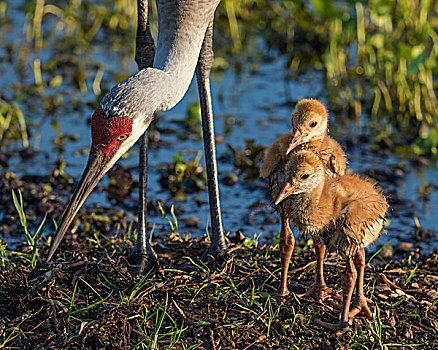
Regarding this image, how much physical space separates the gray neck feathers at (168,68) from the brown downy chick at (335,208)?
760mm

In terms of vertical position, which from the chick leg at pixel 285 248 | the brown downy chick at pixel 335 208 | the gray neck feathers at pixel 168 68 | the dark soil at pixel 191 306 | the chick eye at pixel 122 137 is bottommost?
the dark soil at pixel 191 306

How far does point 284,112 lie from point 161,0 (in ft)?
11.7

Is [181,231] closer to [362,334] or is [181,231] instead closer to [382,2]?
[362,334]

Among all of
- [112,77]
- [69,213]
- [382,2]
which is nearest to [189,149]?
[112,77]

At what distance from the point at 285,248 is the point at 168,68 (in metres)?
1.19

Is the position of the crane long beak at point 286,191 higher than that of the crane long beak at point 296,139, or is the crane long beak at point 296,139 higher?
the crane long beak at point 296,139

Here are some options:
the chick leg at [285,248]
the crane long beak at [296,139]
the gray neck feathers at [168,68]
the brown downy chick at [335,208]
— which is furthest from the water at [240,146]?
the gray neck feathers at [168,68]

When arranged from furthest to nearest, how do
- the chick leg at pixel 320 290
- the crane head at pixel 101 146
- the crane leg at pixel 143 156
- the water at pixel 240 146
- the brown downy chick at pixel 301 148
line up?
the water at pixel 240 146 → the crane leg at pixel 143 156 → the chick leg at pixel 320 290 → the brown downy chick at pixel 301 148 → the crane head at pixel 101 146

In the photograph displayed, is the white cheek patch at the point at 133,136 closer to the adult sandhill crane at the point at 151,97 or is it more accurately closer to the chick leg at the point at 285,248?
the adult sandhill crane at the point at 151,97

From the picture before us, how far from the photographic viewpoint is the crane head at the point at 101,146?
378 centimetres

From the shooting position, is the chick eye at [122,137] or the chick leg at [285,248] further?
the chick leg at [285,248]

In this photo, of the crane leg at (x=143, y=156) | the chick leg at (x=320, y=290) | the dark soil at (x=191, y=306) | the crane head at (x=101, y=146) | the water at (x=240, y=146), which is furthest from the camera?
the water at (x=240, y=146)

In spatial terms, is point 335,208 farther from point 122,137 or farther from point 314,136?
point 122,137

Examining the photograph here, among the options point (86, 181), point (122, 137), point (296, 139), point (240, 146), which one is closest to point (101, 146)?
point (122, 137)
